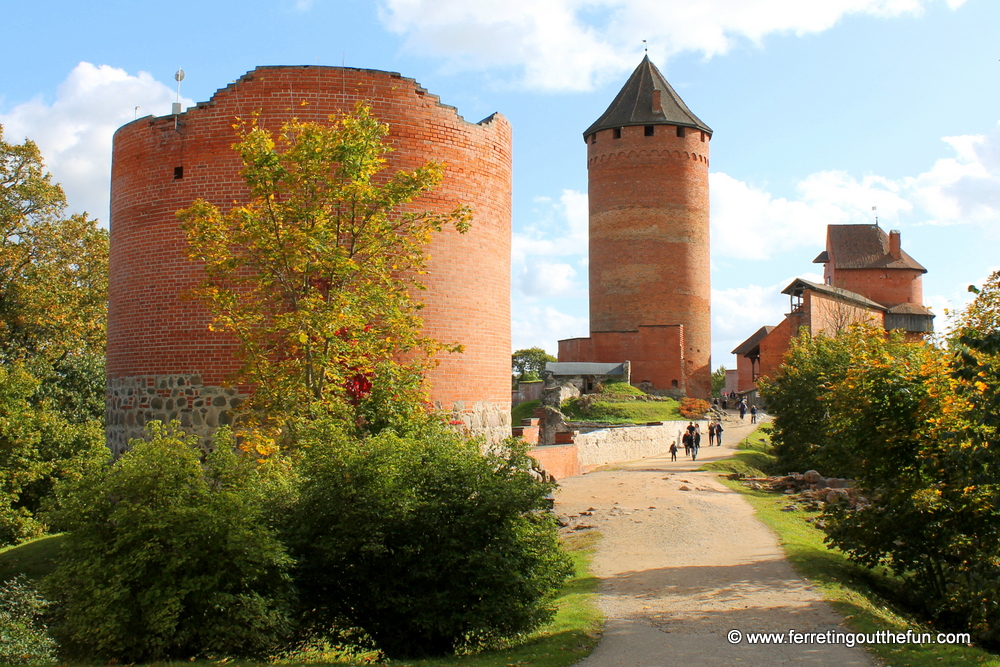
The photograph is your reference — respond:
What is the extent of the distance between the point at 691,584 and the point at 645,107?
152ft

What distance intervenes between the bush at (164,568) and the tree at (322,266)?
2.55 m

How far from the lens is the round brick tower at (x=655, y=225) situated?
52.4m

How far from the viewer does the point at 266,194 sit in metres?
10.6

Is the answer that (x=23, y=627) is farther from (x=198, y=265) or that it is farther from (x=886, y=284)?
(x=886, y=284)

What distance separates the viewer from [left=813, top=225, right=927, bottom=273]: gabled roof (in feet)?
206

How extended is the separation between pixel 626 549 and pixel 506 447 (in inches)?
196

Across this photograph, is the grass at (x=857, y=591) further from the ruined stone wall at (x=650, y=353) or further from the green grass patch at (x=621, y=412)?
the ruined stone wall at (x=650, y=353)

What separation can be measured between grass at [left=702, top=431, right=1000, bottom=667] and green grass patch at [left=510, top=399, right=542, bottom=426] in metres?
24.9

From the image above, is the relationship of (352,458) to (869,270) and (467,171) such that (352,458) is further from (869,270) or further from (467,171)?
(869,270)

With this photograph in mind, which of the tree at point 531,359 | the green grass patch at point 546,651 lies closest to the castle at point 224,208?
the green grass patch at point 546,651

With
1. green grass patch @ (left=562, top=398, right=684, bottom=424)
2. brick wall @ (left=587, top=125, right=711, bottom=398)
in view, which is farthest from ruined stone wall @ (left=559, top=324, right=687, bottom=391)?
green grass patch @ (left=562, top=398, right=684, bottom=424)

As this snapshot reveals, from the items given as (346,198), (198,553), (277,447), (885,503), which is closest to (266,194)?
(346,198)

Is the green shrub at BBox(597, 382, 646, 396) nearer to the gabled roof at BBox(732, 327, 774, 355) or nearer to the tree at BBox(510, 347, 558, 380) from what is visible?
the gabled roof at BBox(732, 327, 774, 355)

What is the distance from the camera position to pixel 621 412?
41.3 m
